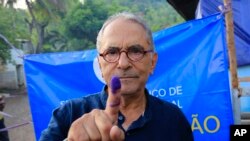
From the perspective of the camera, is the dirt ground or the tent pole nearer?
the tent pole

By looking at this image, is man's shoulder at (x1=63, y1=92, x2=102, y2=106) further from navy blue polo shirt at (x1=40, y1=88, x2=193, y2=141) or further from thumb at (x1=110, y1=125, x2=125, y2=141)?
thumb at (x1=110, y1=125, x2=125, y2=141)

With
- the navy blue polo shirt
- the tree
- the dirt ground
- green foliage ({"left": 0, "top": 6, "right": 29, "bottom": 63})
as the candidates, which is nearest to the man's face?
the navy blue polo shirt

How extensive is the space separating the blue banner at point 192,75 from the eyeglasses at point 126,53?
142 cm

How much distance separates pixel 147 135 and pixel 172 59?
4.89 feet

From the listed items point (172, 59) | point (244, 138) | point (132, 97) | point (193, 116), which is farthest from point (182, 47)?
point (132, 97)

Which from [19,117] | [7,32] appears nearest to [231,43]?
[19,117]

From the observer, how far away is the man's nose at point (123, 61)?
1.47 meters

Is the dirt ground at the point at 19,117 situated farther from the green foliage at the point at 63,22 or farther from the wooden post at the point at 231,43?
the green foliage at the point at 63,22

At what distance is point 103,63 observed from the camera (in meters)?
1.55

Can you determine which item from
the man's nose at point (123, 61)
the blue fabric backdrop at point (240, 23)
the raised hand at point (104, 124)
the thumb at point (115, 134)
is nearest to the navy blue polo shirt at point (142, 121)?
the man's nose at point (123, 61)

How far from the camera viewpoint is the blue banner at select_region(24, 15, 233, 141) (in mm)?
2777

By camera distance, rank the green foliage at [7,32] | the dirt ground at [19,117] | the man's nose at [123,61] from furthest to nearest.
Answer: the green foliage at [7,32] → the dirt ground at [19,117] → the man's nose at [123,61]

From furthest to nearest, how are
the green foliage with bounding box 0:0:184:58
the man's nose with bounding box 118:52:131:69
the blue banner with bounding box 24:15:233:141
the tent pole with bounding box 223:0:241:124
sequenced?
1. the green foliage with bounding box 0:0:184:58
2. the blue banner with bounding box 24:15:233:141
3. the tent pole with bounding box 223:0:241:124
4. the man's nose with bounding box 118:52:131:69

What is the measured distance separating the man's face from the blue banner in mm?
1332
